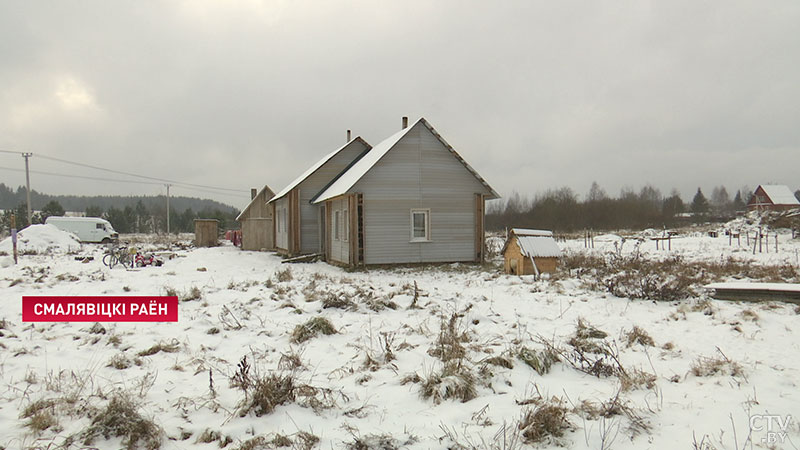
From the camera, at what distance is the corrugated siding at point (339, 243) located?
18344 millimetres

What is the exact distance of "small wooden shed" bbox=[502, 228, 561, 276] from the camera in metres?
13.9

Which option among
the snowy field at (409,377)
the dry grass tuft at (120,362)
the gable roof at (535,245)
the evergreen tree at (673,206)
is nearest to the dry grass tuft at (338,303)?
the snowy field at (409,377)

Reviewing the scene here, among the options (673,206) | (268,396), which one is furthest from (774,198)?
(268,396)

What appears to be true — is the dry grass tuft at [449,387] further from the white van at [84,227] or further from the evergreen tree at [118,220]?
the evergreen tree at [118,220]

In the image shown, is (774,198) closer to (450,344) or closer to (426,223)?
(426,223)

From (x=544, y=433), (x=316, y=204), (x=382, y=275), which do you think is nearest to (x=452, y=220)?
(x=382, y=275)

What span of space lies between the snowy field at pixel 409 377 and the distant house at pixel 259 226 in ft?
77.6

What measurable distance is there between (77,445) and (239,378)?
5.21 feet

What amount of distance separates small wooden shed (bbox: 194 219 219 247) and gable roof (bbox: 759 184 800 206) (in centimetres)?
7855

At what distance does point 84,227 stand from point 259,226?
21649mm

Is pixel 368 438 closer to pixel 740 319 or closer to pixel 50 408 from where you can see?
pixel 50 408

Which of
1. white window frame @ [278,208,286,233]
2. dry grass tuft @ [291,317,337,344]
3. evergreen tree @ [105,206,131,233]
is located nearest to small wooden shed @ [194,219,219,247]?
white window frame @ [278,208,286,233]

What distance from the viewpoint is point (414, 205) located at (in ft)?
59.4

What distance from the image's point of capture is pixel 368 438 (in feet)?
12.5
